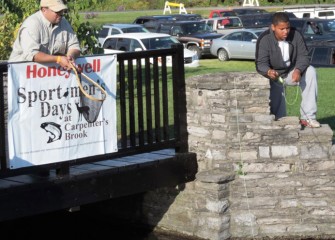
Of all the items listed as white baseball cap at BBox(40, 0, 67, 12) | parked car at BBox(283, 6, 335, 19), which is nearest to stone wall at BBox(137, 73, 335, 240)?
white baseball cap at BBox(40, 0, 67, 12)

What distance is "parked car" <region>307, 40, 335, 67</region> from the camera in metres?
24.2

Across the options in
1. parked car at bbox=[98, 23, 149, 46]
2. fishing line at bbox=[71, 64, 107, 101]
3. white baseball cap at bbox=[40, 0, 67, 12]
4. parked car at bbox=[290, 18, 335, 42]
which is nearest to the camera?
white baseball cap at bbox=[40, 0, 67, 12]

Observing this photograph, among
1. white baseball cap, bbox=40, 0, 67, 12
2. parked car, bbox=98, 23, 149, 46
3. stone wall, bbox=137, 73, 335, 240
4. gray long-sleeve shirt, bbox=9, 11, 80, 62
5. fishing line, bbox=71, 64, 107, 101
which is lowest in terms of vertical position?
parked car, bbox=98, 23, 149, 46

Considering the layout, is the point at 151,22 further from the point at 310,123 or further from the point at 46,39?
the point at 46,39

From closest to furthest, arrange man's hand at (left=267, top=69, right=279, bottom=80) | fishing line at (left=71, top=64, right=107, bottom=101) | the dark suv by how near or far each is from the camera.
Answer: fishing line at (left=71, top=64, right=107, bottom=101) < man's hand at (left=267, top=69, right=279, bottom=80) < the dark suv

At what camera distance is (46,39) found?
8.36 metres

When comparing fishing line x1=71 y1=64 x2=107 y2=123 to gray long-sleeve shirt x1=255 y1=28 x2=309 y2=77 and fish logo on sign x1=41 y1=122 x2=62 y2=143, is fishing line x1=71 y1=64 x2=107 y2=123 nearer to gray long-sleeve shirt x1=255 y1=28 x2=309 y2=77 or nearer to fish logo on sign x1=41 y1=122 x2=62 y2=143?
fish logo on sign x1=41 y1=122 x2=62 y2=143

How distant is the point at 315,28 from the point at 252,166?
23094mm

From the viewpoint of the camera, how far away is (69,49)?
8.49 m

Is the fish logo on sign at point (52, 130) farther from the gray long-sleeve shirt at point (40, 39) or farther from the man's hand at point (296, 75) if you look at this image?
the man's hand at point (296, 75)

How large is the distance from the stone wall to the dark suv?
1005 inches

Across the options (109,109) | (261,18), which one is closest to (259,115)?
(109,109)

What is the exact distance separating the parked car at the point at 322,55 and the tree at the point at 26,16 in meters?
8.82

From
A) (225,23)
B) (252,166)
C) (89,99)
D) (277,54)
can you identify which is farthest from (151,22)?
(89,99)
